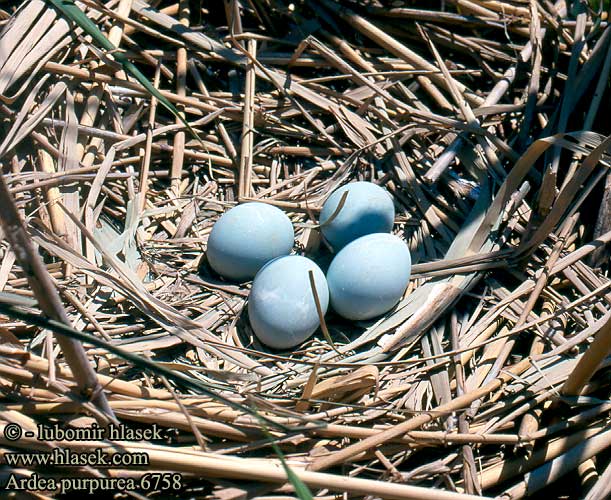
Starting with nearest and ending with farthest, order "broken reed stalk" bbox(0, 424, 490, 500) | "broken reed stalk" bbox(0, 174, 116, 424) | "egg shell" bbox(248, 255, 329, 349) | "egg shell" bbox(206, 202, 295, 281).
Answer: "broken reed stalk" bbox(0, 174, 116, 424) → "broken reed stalk" bbox(0, 424, 490, 500) → "egg shell" bbox(248, 255, 329, 349) → "egg shell" bbox(206, 202, 295, 281)

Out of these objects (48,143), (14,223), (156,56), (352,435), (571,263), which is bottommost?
(352,435)

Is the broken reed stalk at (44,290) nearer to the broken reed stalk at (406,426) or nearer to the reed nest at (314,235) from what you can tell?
the reed nest at (314,235)

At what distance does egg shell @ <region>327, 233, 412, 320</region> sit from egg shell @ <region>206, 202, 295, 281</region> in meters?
0.13

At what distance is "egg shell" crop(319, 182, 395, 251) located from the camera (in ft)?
5.55

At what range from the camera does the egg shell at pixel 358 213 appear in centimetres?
169

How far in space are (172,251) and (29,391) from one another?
572 mm

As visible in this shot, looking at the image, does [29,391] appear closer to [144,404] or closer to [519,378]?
[144,404]

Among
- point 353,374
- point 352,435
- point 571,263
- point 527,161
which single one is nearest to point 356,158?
point 527,161

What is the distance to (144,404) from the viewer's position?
4.20 feet

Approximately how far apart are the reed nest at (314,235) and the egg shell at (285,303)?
2.1 inches

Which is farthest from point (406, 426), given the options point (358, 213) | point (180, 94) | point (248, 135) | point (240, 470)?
point (180, 94)

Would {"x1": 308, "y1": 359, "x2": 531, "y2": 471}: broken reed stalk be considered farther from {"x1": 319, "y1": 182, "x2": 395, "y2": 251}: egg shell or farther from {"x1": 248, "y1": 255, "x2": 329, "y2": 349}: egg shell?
{"x1": 319, "y1": 182, "x2": 395, "y2": 251}: egg shell

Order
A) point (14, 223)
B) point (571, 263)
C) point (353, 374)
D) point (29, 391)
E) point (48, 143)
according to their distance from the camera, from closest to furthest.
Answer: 1. point (14, 223)
2. point (29, 391)
3. point (353, 374)
4. point (571, 263)
5. point (48, 143)

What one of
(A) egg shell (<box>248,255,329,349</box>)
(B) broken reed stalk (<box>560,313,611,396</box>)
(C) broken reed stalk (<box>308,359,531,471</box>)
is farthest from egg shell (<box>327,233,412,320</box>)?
(B) broken reed stalk (<box>560,313,611,396</box>)
